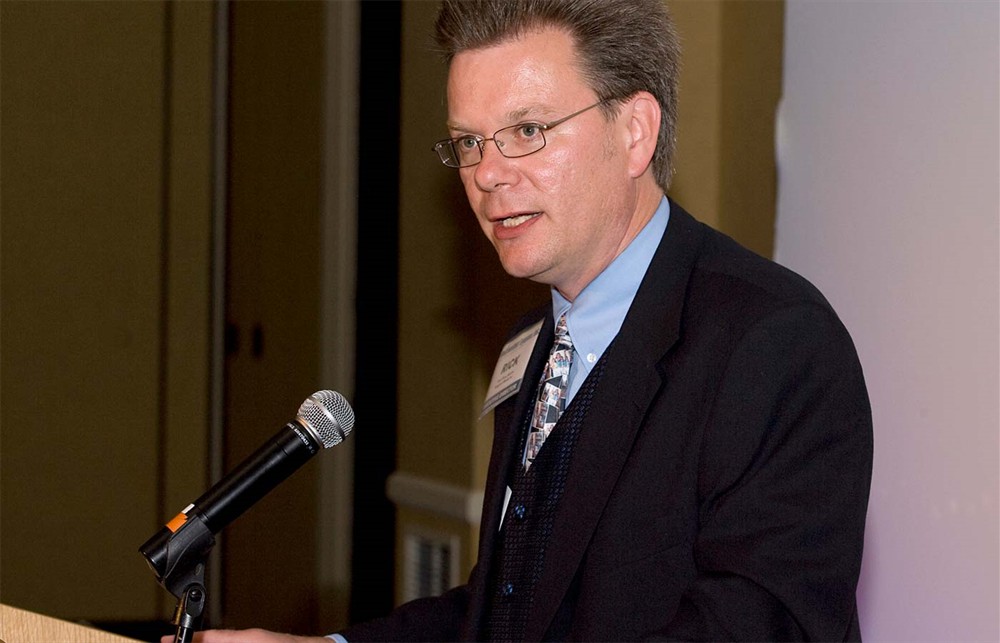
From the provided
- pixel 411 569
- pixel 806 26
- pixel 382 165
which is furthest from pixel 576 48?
pixel 382 165

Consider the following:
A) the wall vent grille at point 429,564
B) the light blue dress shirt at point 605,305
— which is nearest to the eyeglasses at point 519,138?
the light blue dress shirt at point 605,305

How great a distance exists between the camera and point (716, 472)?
1.35m

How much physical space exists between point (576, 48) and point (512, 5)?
11 cm

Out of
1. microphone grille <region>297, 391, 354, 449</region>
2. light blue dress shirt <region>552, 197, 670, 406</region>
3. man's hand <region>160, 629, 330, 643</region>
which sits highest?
light blue dress shirt <region>552, 197, 670, 406</region>

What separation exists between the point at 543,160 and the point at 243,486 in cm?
65

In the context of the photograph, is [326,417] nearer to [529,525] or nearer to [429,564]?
[529,525]

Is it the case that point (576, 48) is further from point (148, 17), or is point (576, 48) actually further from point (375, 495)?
point (148, 17)

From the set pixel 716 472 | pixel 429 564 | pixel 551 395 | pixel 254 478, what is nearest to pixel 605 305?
pixel 551 395

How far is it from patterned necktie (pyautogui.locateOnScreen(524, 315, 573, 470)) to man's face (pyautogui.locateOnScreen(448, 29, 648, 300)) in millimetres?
119

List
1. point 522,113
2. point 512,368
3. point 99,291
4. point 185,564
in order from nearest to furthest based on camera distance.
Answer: point 185,564 < point 522,113 < point 512,368 < point 99,291

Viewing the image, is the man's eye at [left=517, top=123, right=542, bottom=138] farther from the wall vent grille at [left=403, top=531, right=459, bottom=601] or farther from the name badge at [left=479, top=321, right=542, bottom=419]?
the wall vent grille at [left=403, top=531, right=459, bottom=601]

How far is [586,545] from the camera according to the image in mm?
1447

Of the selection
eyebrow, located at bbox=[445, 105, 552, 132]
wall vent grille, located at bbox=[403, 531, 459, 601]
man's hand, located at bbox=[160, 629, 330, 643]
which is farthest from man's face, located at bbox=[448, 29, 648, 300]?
wall vent grille, located at bbox=[403, 531, 459, 601]

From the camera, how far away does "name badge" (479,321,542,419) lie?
5.90 ft
